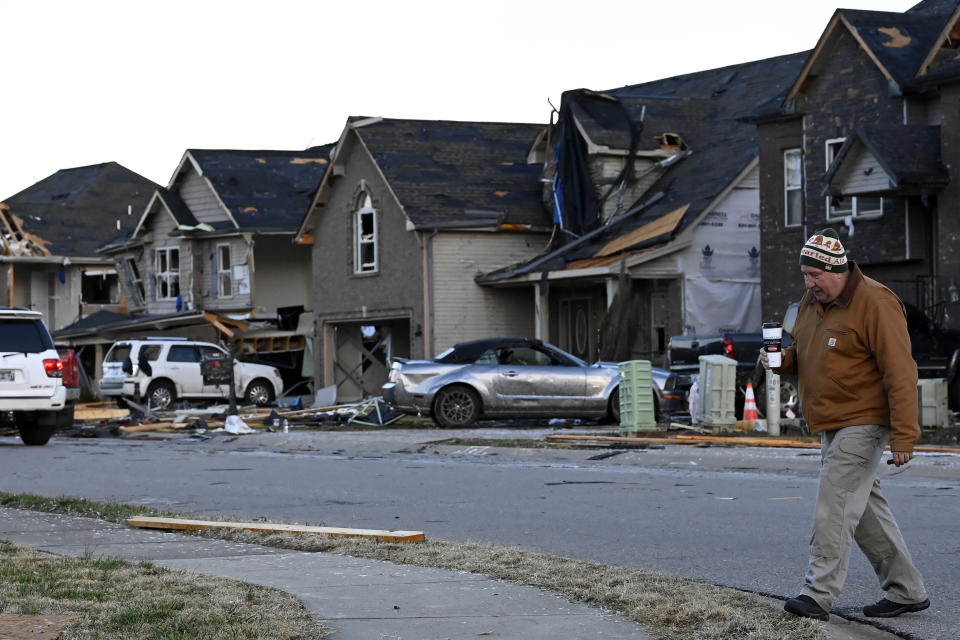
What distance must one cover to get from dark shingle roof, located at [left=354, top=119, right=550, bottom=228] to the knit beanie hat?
29019mm

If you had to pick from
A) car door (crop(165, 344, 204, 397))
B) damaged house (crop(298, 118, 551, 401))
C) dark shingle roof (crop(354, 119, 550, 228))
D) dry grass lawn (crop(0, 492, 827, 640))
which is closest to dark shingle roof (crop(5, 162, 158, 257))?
damaged house (crop(298, 118, 551, 401))

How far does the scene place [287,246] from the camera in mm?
45156

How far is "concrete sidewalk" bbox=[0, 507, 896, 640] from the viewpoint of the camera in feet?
22.3

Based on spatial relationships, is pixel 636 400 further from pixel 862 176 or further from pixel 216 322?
pixel 216 322

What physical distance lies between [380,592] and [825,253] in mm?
2855

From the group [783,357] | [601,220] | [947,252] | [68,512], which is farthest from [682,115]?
[783,357]

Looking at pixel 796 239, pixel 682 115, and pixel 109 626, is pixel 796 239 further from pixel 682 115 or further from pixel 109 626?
pixel 109 626

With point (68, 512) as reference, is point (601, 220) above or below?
above

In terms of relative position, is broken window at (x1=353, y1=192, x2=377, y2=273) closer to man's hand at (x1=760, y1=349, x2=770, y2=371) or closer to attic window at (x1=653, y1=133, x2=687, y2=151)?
attic window at (x1=653, y1=133, x2=687, y2=151)

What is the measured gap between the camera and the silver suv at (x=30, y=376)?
21.3m

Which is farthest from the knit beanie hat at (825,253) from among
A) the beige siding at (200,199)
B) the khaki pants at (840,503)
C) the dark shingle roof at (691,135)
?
the beige siding at (200,199)

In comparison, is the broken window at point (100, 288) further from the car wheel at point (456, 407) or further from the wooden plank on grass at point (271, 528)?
the wooden plank on grass at point (271, 528)

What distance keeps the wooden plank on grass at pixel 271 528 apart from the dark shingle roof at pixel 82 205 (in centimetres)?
4726

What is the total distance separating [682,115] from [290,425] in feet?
47.6
